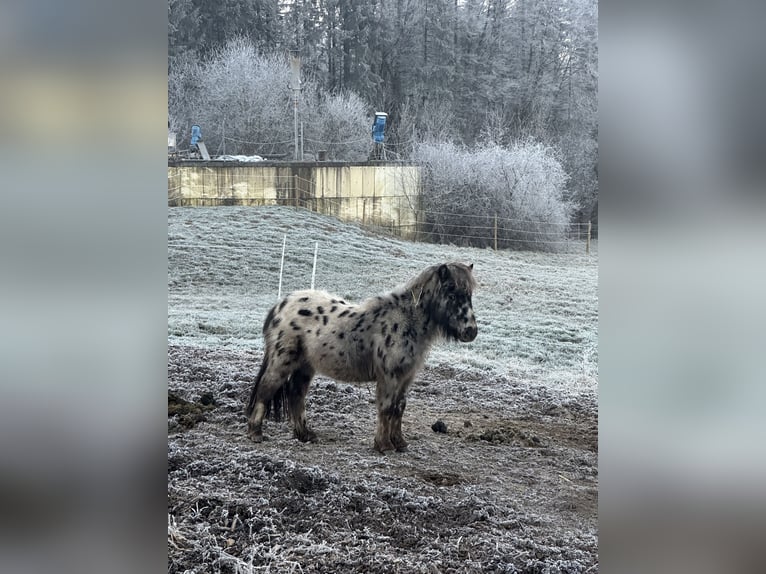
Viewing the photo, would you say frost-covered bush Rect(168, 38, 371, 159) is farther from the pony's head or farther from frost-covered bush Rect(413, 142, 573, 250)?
the pony's head

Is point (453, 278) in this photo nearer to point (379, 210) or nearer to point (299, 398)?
point (379, 210)

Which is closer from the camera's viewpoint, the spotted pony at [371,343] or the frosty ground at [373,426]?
the frosty ground at [373,426]

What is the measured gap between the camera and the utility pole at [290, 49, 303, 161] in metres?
3.16

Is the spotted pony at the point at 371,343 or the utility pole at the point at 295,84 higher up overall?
the utility pole at the point at 295,84

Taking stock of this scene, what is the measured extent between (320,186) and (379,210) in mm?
289

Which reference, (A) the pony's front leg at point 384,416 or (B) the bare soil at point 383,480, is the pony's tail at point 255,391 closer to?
(B) the bare soil at point 383,480

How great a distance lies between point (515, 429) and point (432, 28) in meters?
1.76

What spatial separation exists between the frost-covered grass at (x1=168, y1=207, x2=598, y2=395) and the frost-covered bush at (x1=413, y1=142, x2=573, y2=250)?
0.09 m

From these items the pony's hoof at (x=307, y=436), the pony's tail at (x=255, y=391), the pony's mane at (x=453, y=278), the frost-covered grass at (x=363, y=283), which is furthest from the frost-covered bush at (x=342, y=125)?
the pony's hoof at (x=307, y=436)

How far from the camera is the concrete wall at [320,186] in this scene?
10.6 ft
